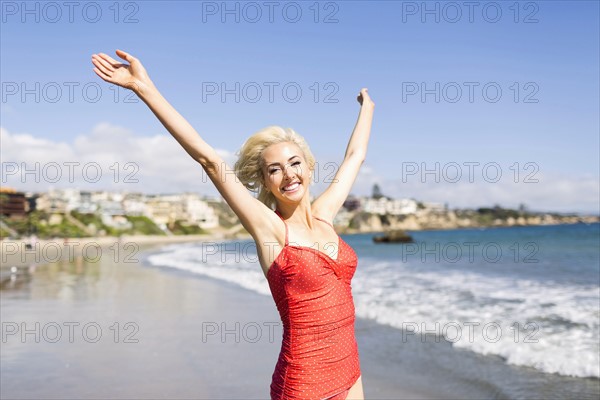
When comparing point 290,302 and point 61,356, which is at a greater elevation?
point 290,302

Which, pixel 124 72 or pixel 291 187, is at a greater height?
pixel 124 72

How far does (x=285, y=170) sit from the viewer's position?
2.37 m

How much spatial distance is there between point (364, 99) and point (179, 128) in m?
1.38

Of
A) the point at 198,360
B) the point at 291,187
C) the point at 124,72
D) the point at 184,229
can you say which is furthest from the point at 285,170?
the point at 184,229

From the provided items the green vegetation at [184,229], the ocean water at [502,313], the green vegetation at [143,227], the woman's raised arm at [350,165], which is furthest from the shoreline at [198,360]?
the green vegetation at [184,229]

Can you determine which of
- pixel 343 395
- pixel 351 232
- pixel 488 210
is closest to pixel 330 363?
pixel 343 395

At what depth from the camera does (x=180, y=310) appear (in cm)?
1144

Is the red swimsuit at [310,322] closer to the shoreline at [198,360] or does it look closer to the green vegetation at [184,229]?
the shoreline at [198,360]

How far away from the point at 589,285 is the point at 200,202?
139239mm

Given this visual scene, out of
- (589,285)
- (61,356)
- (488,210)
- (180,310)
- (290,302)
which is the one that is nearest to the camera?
(290,302)

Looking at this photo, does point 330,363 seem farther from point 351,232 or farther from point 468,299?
point 351,232

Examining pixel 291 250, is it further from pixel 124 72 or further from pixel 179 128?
pixel 124 72

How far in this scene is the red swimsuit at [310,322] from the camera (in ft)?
7.30

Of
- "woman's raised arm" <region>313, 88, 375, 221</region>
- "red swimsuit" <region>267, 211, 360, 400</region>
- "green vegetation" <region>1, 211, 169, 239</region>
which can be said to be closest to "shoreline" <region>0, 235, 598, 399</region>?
"woman's raised arm" <region>313, 88, 375, 221</region>
